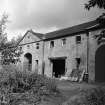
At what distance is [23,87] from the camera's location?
8.30 meters

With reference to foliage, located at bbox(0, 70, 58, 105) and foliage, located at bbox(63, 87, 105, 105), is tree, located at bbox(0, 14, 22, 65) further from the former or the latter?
foliage, located at bbox(63, 87, 105, 105)

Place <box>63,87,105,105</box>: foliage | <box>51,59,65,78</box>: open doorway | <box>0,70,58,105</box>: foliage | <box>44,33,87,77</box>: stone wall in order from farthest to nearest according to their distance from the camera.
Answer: <box>51,59,65,78</box>: open doorway
<box>44,33,87,77</box>: stone wall
<box>0,70,58,105</box>: foliage
<box>63,87,105,105</box>: foliage

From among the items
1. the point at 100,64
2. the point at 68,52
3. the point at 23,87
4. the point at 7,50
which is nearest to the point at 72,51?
the point at 68,52

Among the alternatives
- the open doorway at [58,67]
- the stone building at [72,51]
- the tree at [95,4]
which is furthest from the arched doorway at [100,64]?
the tree at [95,4]

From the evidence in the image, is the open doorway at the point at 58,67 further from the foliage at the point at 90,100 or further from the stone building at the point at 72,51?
the foliage at the point at 90,100

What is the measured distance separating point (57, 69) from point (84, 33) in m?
9.06

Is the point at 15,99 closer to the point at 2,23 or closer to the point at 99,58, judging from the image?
the point at 2,23

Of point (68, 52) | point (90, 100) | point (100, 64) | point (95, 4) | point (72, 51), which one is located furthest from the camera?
point (68, 52)

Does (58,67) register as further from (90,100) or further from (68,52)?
(90,100)

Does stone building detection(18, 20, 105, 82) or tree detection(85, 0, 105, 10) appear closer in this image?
tree detection(85, 0, 105, 10)

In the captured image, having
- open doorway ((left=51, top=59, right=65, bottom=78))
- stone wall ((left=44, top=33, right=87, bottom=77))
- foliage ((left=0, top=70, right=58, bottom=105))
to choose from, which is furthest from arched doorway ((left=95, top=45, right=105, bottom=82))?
foliage ((left=0, top=70, right=58, bottom=105))

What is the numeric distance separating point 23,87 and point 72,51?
52.9ft

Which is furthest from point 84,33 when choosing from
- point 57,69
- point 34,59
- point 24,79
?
point 24,79

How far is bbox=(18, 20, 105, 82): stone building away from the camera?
20281mm
